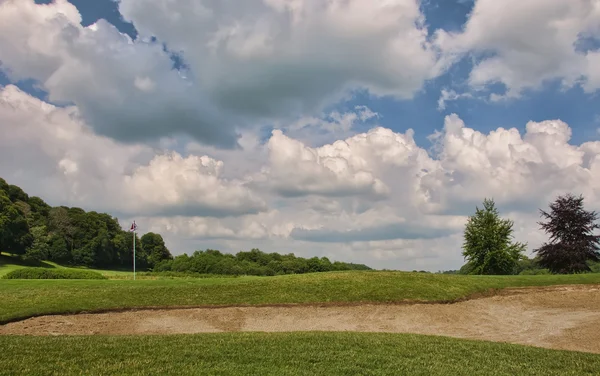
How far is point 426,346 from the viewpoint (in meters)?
12.7

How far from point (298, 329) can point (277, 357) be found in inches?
357

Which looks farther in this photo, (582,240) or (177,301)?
(582,240)

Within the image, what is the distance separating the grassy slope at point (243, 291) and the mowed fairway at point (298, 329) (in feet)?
0.19

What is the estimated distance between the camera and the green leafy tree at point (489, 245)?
43.3 metres

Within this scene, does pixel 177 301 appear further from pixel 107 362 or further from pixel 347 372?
pixel 347 372

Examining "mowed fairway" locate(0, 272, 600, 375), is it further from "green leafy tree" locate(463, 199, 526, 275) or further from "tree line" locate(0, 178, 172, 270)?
"tree line" locate(0, 178, 172, 270)

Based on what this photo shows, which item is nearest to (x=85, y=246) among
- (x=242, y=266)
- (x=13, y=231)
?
(x=13, y=231)

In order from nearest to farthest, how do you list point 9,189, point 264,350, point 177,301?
point 264,350 < point 177,301 < point 9,189

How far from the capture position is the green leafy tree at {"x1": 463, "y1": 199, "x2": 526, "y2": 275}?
4334 centimetres

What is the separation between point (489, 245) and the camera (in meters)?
44.2

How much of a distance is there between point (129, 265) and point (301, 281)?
9404cm

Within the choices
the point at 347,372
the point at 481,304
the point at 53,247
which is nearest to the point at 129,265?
the point at 53,247

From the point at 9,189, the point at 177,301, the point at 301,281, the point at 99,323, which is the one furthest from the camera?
the point at 9,189

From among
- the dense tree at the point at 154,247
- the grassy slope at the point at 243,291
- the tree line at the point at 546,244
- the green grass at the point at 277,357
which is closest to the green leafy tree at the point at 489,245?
the tree line at the point at 546,244
